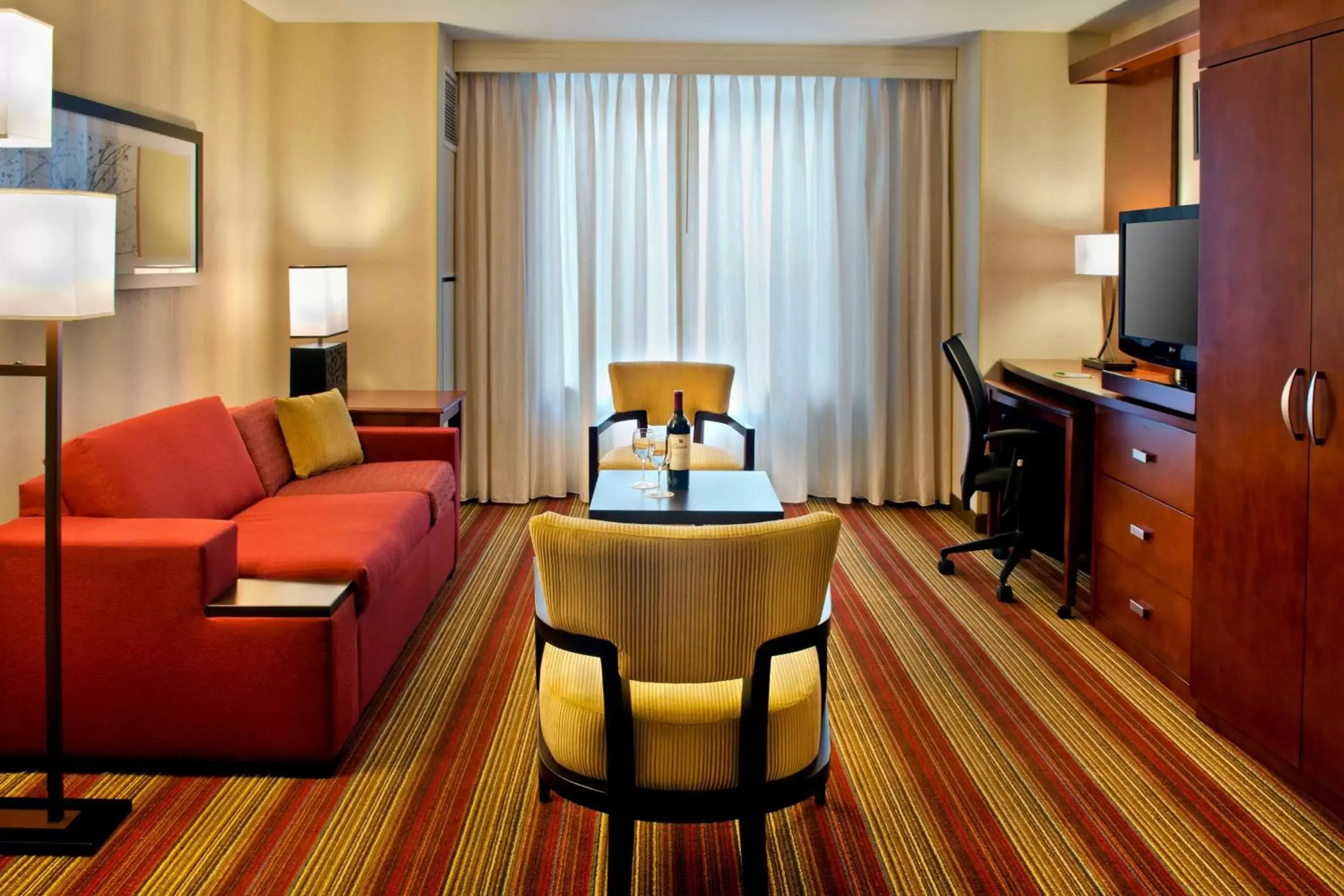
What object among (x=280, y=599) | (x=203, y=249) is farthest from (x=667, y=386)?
(x=280, y=599)

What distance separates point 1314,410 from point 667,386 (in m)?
3.38

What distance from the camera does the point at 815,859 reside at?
2.65 m

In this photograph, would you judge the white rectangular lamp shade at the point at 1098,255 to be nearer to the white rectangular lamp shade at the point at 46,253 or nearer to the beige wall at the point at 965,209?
the beige wall at the point at 965,209

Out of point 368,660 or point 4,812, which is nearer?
point 4,812

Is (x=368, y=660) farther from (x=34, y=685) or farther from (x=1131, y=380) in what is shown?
(x=1131, y=380)

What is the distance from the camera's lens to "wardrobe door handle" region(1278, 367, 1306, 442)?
114 inches

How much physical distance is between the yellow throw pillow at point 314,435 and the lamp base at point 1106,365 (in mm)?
3188

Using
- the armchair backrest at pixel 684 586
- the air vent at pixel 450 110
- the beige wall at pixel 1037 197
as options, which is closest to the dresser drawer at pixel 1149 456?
the beige wall at pixel 1037 197

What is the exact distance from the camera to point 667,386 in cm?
582

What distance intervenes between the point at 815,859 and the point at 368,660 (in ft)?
4.83

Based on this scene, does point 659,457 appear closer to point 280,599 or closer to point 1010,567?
point 280,599

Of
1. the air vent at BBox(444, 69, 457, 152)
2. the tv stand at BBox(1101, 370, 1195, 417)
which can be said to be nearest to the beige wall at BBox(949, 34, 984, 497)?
the tv stand at BBox(1101, 370, 1195, 417)

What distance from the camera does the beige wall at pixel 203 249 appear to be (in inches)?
143

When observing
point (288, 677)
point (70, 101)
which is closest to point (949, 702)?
point (288, 677)
